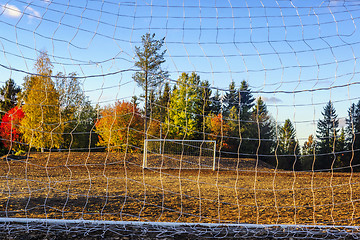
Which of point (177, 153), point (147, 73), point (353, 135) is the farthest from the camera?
point (177, 153)

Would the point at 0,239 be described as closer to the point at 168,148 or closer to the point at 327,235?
the point at 327,235

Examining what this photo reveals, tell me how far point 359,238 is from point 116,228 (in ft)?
8.79

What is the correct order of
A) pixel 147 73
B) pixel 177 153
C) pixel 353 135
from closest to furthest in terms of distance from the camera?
pixel 147 73 < pixel 353 135 < pixel 177 153

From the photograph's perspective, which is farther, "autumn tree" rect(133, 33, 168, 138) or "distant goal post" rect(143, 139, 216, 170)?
"distant goal post" rect(143, 139, 216, 170)

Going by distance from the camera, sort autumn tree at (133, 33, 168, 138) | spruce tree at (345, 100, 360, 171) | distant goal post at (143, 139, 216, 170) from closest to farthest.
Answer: autumn tree at (133, 33, 168, 138)
spruce tree at (345, 100, 360, 171)
distant goal post at (143, 139, 216, 170)

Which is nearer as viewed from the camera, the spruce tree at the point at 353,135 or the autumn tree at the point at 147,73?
the autumn tree at the point at 147,73

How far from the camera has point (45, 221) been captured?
3.53 metres

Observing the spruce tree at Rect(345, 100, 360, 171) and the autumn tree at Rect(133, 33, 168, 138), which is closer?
the autumn tree at Rect(133, 33, 168, 138)

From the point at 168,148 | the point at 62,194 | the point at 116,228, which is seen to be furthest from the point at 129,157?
the point at 116,228

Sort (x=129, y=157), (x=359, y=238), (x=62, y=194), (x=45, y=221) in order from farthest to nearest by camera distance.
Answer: (x=129, y=157), (x=62, y=194), (x=45, y=221), (x=359, y=238)

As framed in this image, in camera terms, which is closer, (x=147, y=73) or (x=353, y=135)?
(x=147, y=73)

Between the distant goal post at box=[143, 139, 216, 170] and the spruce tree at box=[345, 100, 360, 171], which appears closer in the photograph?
the spruce tree at box=[345, 100, 360, 171]

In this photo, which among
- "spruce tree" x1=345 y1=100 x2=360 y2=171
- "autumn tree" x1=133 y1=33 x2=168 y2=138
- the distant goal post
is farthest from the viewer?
the distant goal post

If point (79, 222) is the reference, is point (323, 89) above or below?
above
